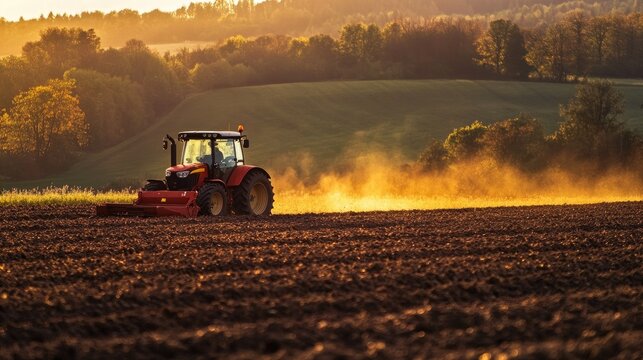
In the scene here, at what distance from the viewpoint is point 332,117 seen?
6912cm

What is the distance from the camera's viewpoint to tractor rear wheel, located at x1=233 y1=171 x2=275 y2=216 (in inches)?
811

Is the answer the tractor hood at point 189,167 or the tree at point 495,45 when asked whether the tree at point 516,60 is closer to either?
the tree at point 495,45

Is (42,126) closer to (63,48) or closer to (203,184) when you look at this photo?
(63,48)

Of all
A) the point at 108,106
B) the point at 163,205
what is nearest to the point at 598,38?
the point at 108,106

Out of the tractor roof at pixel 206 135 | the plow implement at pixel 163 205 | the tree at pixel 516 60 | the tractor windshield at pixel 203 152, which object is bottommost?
the plow implement at pixel 163 205

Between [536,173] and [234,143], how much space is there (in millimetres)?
27428

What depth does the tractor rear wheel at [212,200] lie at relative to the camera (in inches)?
773

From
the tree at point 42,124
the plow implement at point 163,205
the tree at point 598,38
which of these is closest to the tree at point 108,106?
the tree at point 42,124

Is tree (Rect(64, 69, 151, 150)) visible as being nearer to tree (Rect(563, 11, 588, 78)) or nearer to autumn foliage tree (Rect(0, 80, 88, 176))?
autumn foliage tree (Rect(0, 80, 88, 176))

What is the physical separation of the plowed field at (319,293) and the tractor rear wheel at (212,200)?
8.19 ft

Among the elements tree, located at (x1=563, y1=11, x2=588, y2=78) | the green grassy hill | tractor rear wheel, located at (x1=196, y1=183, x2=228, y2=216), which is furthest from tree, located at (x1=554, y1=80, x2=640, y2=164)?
tractor rear wheel, located at (x1=196, y1=183, x2=228, y2=216)

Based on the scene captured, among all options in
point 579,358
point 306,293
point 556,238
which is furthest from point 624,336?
point 556,238

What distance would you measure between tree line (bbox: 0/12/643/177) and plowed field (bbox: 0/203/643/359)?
49.4 meters

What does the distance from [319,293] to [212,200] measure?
35.0 feet
